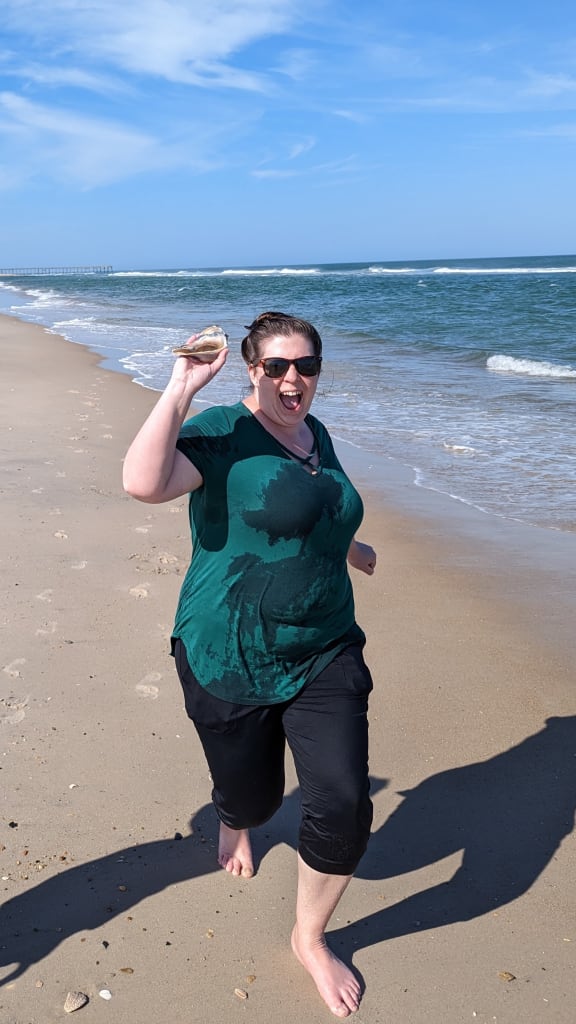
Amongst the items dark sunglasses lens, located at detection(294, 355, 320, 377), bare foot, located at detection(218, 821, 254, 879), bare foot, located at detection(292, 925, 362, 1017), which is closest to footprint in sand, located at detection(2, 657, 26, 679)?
bare foot, located at detection(218, 821, 254, 879)

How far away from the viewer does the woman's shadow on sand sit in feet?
8.89

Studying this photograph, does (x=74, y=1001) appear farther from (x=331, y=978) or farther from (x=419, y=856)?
(x=419, y=856)

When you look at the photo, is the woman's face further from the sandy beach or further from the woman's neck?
the sandy beach

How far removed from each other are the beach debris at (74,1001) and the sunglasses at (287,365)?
1.70 meters

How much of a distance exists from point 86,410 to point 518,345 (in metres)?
12.7

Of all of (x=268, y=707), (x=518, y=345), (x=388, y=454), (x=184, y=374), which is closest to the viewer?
(x=184, y=374)

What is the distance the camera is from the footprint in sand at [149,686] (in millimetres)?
3992


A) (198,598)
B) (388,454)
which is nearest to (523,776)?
(198,598)

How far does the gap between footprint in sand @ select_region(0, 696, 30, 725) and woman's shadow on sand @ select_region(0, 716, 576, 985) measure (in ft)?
3.03

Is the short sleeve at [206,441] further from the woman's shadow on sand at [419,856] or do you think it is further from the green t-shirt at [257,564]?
the woman's shadow on sand at [419,856]

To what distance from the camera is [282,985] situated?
8.24 ft

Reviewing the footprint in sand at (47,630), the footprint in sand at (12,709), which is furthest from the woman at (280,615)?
the footprint in sand at (47,630)

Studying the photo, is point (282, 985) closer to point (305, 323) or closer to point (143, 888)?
point (143, 888)

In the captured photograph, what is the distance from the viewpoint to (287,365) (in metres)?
2.53
